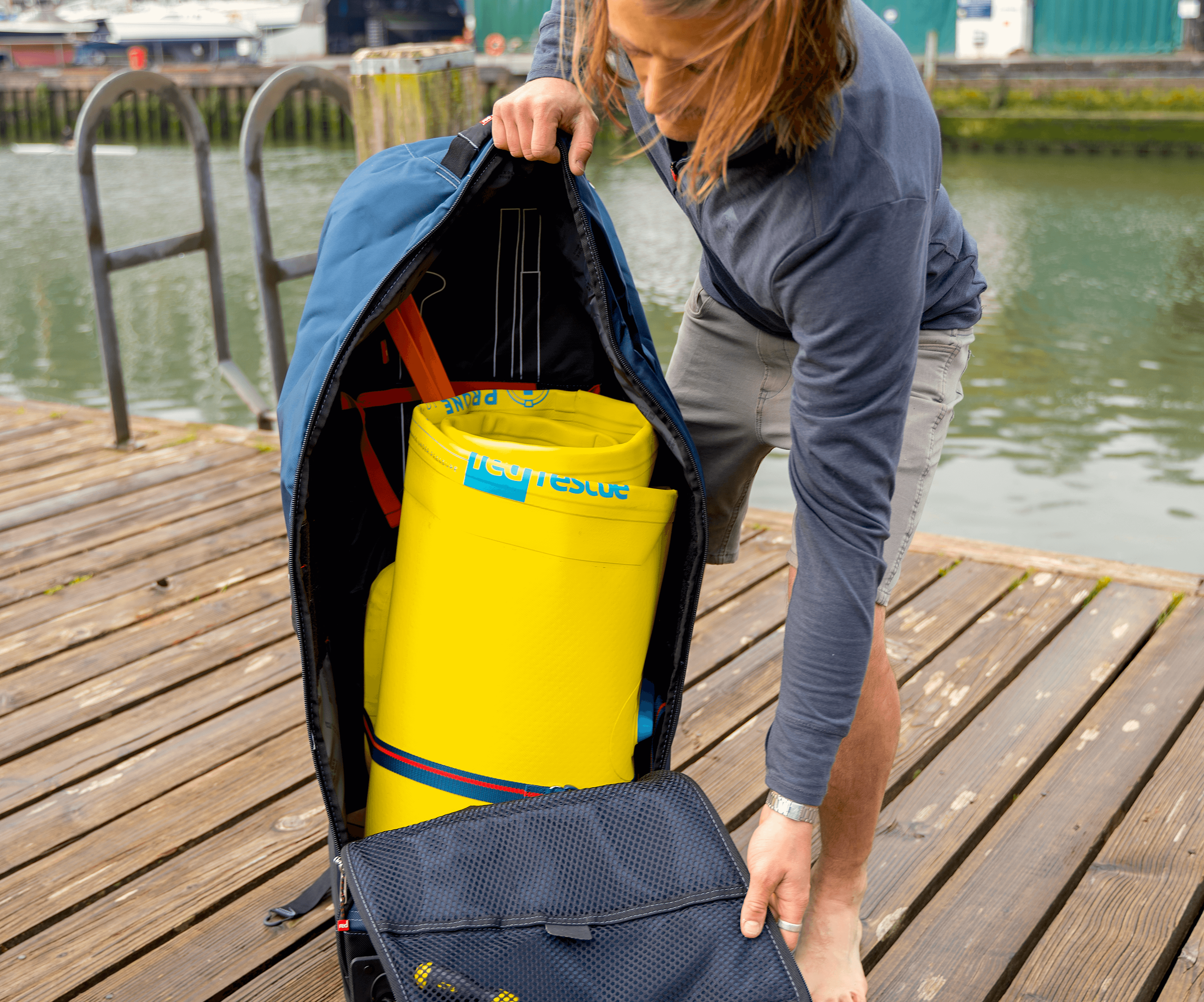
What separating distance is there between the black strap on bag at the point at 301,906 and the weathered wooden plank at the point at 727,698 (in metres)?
0.68

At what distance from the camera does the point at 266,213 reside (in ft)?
12.6

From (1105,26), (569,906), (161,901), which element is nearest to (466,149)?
(569,906)

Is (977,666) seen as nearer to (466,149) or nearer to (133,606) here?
(466,149)

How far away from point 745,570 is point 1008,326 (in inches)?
234

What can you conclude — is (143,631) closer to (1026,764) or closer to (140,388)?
(1026,764)

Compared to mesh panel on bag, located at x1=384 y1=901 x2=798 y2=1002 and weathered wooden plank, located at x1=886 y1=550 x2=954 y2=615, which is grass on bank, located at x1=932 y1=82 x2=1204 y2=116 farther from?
mesh panel on bag, located at x1=384 y1=901 x2=798 y2=1002

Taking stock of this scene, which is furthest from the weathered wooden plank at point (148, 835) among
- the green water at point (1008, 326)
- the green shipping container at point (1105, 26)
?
the green shipping container at point (1105, 26)

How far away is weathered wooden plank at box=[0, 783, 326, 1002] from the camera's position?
1608mm

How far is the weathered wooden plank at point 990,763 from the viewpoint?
70.4 inches

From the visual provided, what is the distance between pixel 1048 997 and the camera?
157cm

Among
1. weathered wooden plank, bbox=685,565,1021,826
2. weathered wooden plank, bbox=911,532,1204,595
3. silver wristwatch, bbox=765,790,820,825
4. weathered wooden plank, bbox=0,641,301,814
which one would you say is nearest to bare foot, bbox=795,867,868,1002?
weathered wooden plank, bbox=685,565,1021,826

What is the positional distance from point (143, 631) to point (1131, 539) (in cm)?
386

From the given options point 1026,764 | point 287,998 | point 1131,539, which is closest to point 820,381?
point 287,998

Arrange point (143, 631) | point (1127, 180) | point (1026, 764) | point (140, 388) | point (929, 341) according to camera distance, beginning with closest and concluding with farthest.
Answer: point (929, 341), point (1026, 764), point (143, 631), point (140, 388), point (1127, 180)
